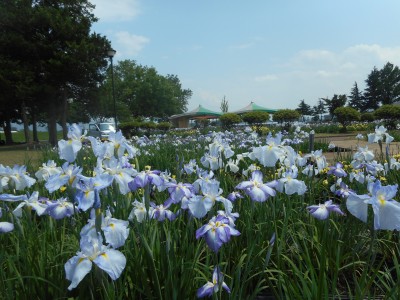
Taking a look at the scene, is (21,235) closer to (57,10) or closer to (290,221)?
(290,221)

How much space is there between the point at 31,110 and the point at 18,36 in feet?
29.3

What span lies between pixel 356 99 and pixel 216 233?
6907 cm

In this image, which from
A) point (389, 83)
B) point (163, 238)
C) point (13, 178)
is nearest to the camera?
point (13, 178)

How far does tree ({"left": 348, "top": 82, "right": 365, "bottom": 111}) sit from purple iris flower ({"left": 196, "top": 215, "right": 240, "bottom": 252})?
66.6 m

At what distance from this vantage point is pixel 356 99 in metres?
64.5

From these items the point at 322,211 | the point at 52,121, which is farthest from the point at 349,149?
the point at 52,121

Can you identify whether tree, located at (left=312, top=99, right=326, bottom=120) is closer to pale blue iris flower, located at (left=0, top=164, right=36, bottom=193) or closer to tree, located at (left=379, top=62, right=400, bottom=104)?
tree, located at (left=379, top=62, right=400, bottom=104)

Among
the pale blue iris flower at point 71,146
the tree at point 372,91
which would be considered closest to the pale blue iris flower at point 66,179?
the pale blue iris flower at point 71,146

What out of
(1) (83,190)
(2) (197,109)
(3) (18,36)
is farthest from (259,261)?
(2) (197,109)

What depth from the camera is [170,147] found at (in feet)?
25.8

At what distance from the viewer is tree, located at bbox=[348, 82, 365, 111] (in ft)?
208

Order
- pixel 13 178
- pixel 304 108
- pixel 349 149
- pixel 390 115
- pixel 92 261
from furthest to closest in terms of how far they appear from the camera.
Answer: pixel 304 108
pixel 390 115
pixel 349 149
pixel 13 178
pixel 92 261

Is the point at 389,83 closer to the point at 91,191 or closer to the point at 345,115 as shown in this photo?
the point at 345,115

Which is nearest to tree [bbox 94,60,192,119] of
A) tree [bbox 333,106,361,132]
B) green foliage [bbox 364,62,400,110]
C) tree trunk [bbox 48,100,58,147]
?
tree trunk [bbox 48,100,58,147]
